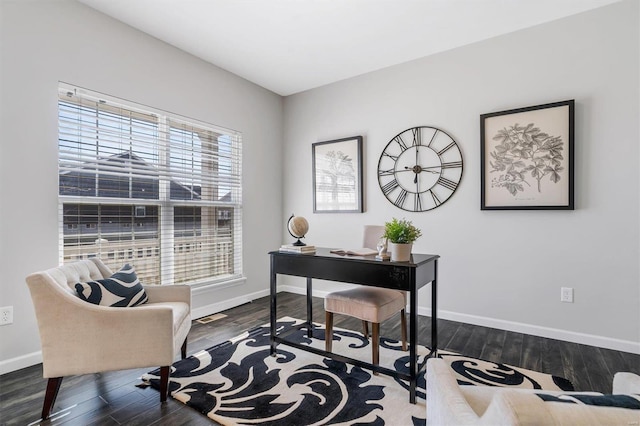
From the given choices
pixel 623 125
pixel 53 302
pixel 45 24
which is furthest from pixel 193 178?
pixel 623 125

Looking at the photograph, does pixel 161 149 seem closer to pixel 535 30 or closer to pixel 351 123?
pixel 351 123

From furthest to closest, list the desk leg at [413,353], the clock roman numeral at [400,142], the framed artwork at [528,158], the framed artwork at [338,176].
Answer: the framed artwork at [338,176], the clock roman numeral at [400,142], the framed artwork at [528,158], the desk leg at [413,353]

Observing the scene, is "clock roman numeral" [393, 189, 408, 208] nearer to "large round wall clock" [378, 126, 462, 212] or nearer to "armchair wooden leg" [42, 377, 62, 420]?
"large round wall clock" [378, 126, 462, 212]

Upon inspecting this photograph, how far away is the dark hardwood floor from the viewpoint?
1.73 meters

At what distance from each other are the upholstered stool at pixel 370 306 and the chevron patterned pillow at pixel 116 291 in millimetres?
1325

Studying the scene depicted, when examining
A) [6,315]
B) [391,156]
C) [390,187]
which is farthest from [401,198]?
[6,315]

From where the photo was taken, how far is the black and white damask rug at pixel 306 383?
5.67 feet

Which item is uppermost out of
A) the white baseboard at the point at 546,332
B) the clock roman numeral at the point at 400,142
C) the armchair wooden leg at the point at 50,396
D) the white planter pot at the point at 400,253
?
the clock roman numeral at the point at 400,142

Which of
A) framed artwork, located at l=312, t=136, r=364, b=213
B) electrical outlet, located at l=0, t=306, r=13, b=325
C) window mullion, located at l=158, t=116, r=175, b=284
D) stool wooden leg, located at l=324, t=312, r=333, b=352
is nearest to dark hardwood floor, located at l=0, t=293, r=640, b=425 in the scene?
electrical outlet, located at l=0, t=306, r=13, b=325

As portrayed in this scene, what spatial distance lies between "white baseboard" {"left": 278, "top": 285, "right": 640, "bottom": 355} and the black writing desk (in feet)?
3.79

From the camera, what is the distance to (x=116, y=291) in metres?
2.00

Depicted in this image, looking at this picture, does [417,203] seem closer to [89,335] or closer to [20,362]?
[89,335]

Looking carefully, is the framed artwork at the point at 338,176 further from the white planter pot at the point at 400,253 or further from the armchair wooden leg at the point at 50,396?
the armchair wooden leg at the point at 50,396

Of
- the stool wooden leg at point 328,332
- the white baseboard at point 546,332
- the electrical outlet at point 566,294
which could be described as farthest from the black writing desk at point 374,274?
the electrical outlet at point 566,294
